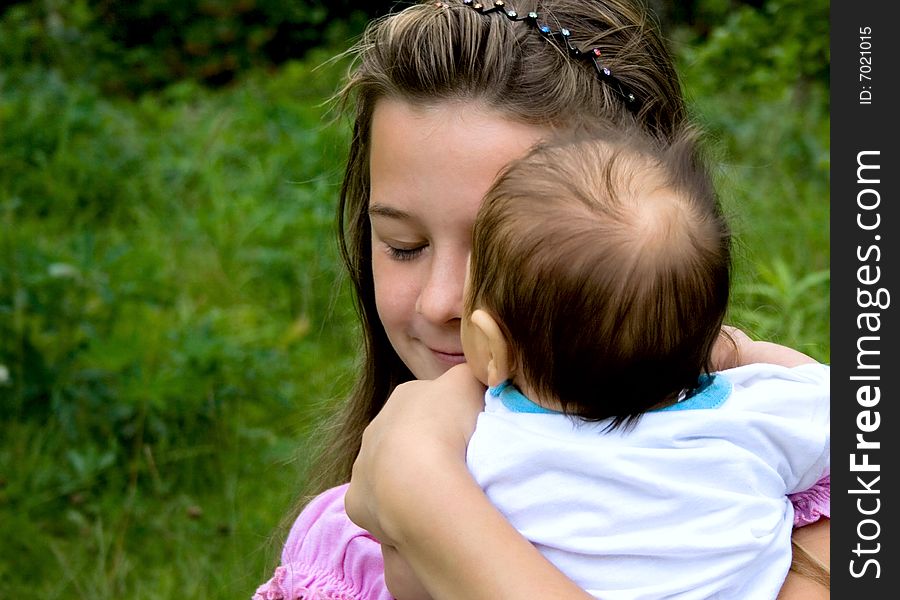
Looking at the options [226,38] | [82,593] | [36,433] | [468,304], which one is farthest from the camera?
[226,38]

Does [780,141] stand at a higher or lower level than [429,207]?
higher

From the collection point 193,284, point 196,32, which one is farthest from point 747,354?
point 196,32

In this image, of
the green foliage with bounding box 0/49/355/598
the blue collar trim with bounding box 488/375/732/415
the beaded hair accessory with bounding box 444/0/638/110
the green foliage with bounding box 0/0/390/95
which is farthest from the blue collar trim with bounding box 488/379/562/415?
the green foliage with bounding box 0/0/390/95

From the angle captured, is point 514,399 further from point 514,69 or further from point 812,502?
point 514,69

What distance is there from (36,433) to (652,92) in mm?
2153

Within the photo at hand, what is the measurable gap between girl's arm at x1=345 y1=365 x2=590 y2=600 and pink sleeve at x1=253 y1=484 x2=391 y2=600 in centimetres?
26

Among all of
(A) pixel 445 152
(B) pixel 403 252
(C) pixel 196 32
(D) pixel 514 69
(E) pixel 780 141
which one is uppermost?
(C) pixel 196 32

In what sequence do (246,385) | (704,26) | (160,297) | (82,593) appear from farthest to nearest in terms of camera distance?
(704,26)
(160,297)
(246,385)
(82,593)

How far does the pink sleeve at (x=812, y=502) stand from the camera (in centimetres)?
160

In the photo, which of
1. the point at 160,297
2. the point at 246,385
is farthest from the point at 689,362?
the point at 160,297

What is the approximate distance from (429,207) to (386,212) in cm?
10

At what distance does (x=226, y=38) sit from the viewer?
8266 millimetres

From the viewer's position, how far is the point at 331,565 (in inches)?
71.4
